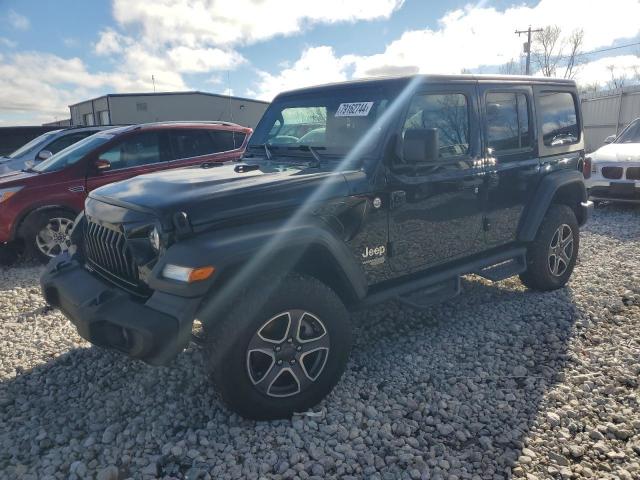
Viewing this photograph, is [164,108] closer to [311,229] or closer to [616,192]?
[616,192]

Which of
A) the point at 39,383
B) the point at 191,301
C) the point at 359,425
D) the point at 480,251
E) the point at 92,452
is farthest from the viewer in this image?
the point at 480,251

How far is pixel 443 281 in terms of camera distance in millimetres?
3736

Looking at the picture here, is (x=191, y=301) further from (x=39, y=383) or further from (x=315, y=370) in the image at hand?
(x=39, y=383)

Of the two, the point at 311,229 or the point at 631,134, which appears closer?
the point at 311,229

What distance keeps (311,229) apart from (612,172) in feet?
25.3

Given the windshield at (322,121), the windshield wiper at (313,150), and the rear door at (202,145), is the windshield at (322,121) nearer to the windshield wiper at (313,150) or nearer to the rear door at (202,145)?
the windshield wiper at (313,150)

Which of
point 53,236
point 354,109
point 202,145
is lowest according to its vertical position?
point 53,236

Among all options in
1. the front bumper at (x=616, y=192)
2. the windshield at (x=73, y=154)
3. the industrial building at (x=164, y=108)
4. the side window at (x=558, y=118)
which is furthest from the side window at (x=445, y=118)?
the industrial building at (x=164, y=108)

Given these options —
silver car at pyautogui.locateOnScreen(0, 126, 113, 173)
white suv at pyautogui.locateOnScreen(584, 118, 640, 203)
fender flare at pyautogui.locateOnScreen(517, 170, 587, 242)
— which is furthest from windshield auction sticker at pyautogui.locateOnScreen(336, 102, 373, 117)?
silver car at pyautogui.locateOnScreen(0, 126, 113, 173)

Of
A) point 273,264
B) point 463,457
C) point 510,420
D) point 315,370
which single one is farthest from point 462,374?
point 273,264

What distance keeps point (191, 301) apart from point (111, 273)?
2.90 feet

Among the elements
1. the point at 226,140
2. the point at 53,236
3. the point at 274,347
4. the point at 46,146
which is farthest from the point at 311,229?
the point at 46,146

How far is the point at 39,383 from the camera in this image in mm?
3328

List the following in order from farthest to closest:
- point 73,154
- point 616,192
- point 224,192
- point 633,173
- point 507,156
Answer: point 616,192, point 633,173, point 73,154, point 507,156, point 224,192
